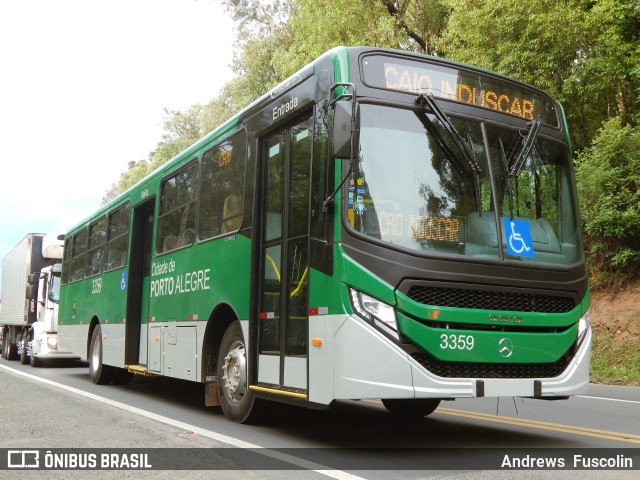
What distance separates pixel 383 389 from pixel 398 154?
2.02 m

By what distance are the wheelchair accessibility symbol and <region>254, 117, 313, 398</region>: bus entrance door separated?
5.97 feet

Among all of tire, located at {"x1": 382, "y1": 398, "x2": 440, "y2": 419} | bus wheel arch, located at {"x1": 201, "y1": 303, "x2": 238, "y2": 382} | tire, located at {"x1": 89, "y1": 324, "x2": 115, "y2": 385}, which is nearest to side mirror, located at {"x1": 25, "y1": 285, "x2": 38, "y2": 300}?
tire, located at {"x1": 89, "y1": 324, "x2": 115, "y2": 385}

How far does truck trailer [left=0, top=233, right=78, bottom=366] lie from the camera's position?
20875 millimetres

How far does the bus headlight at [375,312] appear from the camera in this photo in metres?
6.00

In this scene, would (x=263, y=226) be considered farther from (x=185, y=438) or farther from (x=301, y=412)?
(x=301, y=412)

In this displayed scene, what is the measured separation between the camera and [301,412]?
31.8 feet

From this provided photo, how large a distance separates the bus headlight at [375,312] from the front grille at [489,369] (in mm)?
283

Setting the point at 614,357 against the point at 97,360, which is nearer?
the point at 97,360

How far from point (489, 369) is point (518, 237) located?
122cm

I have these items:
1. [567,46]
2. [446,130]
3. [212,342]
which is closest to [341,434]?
[212,342]

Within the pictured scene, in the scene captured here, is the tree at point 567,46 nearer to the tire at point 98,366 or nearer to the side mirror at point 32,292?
the tire at point 98,366

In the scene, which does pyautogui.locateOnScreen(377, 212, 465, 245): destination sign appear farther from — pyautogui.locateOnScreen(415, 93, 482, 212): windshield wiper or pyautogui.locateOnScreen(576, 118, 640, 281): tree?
pyautogui.locateOnScreen(576, 118, 640, 281): tree

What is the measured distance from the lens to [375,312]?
6.06m

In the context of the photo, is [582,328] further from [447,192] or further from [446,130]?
[446,130]
